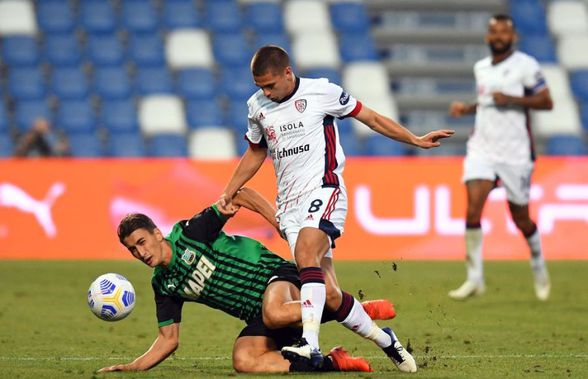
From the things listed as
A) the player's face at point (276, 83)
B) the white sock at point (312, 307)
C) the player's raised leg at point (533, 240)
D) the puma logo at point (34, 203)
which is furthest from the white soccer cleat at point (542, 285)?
the puma logo at point (34, 203)

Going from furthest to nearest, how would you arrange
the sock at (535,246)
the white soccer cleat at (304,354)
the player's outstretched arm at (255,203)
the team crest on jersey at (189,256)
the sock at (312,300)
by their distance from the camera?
1. the sock at (535,246)
2. the player's outstretched arm at (255,203)
3. the team crest on jersey at (189,256)
4. the sock at (312,300)
5. the white soccer cleat at (304,354)

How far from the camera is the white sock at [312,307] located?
5957 millimetres

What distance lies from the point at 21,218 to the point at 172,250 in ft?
29.2

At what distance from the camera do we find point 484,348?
7.55 m

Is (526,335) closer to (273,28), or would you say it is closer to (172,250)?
(172,250)

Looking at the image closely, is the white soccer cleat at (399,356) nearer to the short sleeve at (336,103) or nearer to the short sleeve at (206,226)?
the short sleeve at (206,226)

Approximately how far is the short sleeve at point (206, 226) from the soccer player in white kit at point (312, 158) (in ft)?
0.33

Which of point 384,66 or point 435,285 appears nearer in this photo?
point 435,285

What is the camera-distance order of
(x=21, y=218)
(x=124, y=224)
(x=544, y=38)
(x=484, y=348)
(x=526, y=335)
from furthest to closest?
(x=544, y=38) < (x=21, y=218) < (x=526, y=335) < (x=484, y=348) < (x=124, y=224)

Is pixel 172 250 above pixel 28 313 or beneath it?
above

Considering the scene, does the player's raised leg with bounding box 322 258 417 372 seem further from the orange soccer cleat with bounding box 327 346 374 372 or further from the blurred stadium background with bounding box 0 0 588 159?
the blurred stadium background with bounding box 0 0 588 159

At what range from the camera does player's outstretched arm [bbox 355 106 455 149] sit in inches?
248

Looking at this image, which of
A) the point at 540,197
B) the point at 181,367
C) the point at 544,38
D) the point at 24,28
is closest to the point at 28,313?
the point at 181,367

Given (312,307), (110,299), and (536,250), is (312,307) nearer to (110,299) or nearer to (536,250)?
(110,299)
